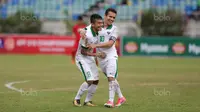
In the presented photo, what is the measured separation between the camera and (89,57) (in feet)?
36.8

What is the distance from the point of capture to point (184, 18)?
164 ft

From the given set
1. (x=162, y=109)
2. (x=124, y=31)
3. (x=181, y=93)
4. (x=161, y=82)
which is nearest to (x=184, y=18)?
(x=124, y=31)

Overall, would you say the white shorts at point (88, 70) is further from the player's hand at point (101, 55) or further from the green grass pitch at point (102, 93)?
the green grass pitch at point (102, 93)

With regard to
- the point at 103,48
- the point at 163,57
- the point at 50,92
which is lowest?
the point at 163,57

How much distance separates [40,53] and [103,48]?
2595 cm

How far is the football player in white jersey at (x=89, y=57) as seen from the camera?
10.8 metres

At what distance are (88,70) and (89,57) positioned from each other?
0.32 meters

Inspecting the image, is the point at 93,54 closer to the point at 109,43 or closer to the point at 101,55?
the point at 101,55

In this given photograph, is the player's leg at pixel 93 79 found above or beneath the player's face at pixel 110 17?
beneath

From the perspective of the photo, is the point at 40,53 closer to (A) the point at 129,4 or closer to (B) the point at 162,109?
(A) the point at 129,4
